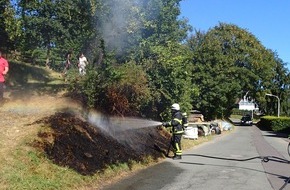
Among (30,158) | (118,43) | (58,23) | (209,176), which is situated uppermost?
(58,23)

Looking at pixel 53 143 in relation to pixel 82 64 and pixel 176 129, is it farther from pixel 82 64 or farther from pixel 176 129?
pixel 176 129

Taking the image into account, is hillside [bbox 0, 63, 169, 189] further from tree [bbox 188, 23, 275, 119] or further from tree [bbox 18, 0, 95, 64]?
tree [bbox 188, 23, 275, 119]

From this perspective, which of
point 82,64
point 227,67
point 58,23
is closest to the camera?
point 82,64

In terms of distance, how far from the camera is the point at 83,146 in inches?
364

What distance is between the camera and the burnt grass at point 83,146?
27.1 ft

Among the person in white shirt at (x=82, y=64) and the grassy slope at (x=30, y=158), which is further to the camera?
the person in white shirt at (x=82, y=64)

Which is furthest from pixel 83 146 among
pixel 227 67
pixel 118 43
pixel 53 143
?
pixel 227 67

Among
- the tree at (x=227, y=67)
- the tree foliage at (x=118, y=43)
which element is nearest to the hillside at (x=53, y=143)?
the tree foliage at (x=118, y=43)

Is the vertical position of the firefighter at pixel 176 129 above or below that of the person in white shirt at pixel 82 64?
below

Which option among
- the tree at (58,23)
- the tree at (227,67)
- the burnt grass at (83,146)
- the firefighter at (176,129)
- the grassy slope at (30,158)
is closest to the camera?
the grassy slope at (30,158)

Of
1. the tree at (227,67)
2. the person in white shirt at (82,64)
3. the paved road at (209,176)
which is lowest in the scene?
the paved road at (209,176)

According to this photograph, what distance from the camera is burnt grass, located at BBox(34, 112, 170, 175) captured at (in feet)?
27.1

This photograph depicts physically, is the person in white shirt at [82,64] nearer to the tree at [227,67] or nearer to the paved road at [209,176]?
the paved road at [209,176]

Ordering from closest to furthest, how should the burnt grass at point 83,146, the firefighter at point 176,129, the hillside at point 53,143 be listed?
the hillside at point 53,143 → the burnt grass at point 83,146 → the firefighter at point 176,129
